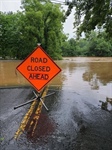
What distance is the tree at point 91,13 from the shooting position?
9.52 m

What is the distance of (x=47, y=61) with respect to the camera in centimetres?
763

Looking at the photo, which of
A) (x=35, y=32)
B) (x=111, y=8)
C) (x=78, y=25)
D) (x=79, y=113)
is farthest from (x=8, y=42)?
(x=79, y=113)

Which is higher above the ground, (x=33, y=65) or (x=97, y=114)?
(x=33, y=65)

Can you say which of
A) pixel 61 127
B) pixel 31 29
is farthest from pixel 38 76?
pixel 31 29

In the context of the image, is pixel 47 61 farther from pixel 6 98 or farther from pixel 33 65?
pixel 6 98

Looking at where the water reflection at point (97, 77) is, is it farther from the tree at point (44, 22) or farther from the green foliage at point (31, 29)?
the tree at point (44, 22)

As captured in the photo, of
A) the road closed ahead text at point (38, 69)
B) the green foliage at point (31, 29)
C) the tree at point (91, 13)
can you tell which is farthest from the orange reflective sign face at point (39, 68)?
the green foliage at point (31, 29)

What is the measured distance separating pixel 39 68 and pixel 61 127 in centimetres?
289

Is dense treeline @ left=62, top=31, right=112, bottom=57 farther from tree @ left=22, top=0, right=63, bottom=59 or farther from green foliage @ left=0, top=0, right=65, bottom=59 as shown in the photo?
tree @ left=22, top=0, right=63, bottom=59

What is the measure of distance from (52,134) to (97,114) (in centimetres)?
196

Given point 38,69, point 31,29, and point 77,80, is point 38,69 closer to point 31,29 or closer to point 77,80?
point 77,80

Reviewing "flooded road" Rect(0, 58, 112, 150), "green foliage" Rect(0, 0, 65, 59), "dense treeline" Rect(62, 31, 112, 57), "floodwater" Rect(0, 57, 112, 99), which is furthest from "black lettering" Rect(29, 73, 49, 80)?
"dense treeline" Rect(62, 31, 112, 57)

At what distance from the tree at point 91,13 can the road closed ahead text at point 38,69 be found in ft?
12.1

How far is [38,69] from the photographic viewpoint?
773 centimetres
